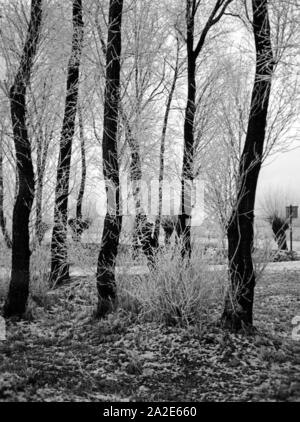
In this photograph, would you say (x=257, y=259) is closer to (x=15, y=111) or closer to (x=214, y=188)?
(x=214, y=188)

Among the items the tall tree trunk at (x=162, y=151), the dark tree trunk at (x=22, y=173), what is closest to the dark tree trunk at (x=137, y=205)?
the dark tree trunk at (x=22, y=173)

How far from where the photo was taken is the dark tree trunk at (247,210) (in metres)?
6.91

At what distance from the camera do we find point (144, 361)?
20.6 ft

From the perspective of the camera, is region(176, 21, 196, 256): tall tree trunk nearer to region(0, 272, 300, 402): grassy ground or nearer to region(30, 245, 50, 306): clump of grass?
region(0, 272, 300, 402): grassy ground

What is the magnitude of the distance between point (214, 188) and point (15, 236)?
3460mm

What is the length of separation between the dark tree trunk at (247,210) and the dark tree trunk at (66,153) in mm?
4343

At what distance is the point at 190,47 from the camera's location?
10.3 metres

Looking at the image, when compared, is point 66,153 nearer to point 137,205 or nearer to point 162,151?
point 137,205

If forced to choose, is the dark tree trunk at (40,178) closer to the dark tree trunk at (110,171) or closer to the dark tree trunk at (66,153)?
the dark tree trunk at (66,153)

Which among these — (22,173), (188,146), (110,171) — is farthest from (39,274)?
(188,146)

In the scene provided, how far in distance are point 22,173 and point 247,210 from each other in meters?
3.85

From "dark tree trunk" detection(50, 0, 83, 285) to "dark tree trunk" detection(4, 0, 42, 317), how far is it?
5.58 feet

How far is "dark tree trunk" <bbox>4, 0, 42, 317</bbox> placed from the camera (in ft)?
27.4
